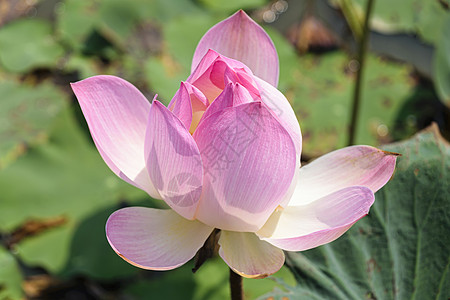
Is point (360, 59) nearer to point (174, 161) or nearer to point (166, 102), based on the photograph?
point (166, 102)

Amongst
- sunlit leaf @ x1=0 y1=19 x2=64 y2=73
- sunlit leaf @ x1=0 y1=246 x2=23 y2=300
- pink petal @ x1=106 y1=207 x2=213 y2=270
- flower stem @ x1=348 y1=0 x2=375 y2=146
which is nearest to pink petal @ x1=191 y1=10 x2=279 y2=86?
pink petal @ x1=106 y1=207 x2=213 y2=270

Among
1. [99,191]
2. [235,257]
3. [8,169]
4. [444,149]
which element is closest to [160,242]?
[235,257]

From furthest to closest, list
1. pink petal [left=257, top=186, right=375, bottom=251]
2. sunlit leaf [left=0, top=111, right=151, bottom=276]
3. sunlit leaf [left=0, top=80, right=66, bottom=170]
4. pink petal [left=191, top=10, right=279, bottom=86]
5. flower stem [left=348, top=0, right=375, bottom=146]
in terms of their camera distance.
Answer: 1. sunlit leaf [left=0, top=80, right=66, bottom=170]
2. sunlit leaf [left=0, top=111, right=151, bottom=276]
3. flower stem [left=348, top=0, right=375, bottom=146]
4. pink petal [left=191, top=10, right=279, bottom=86]
5. pink petal [left=257, top=186, right=375, bottom=251]

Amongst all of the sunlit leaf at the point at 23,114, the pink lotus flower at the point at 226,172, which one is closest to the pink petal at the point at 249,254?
the pink lotus flower at the point at 226,172

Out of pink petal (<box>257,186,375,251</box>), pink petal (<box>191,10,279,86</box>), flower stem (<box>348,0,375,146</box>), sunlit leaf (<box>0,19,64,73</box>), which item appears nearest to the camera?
pink petal (<box>257,186,375,251</box>)

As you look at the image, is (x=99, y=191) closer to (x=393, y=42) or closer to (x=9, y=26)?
(x=9, y=26)

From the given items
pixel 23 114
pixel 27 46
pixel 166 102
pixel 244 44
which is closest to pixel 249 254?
A: pixel 244 44

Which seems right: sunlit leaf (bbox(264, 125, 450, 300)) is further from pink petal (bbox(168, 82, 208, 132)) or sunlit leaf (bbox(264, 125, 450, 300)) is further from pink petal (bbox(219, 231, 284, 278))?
pink petal (bbox(168, 82, 208, 132))
